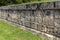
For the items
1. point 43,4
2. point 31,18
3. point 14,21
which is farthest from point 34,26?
point 14,21

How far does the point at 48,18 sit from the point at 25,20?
2.37m

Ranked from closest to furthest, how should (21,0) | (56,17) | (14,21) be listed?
(56,17)
(14,21)
(21,0)

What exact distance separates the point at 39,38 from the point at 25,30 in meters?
1.75

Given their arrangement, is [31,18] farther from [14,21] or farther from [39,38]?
[14,21]

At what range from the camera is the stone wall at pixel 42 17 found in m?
5.41

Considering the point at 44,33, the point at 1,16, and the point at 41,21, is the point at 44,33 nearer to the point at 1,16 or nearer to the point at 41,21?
the point at 41,21

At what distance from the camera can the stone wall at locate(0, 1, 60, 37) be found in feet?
17.7

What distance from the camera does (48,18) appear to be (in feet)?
19.3

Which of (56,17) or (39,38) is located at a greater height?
(56,17)

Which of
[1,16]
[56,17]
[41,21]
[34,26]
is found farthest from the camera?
[1,16]

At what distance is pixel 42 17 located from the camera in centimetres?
630

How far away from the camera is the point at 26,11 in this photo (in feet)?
25.5

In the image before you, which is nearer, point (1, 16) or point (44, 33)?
point (44, 33)

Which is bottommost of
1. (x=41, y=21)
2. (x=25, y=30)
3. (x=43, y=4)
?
(x=25, y=30)
